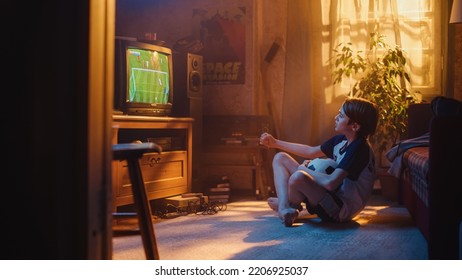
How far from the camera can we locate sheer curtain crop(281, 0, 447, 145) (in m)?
3.99

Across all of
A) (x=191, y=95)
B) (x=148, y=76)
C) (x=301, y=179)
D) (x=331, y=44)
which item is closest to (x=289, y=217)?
(x=301, y=179)

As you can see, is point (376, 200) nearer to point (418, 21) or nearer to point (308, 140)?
point (308, 140)

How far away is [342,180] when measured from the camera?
2607 mm

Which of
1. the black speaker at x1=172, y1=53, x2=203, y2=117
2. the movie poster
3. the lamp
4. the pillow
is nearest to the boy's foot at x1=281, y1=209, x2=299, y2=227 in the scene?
the pillow

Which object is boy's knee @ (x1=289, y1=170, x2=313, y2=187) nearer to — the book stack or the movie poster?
the book stack

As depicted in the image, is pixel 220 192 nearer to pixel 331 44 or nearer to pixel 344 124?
pixel 344 124

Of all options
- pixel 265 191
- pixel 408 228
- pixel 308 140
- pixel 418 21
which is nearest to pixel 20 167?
pixel 408 228

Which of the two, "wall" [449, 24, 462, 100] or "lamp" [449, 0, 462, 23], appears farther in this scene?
"wall" [449, 24, 462, 100]

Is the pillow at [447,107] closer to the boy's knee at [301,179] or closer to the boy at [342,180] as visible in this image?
the boy at [342,180]

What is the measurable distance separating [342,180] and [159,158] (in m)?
1.21

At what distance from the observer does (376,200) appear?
3750 mm

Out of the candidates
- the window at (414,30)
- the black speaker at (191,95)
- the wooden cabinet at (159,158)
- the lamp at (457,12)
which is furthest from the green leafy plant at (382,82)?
the wooden cabinet at (159,158)

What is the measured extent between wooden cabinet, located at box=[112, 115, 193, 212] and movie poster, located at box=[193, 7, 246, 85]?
897 mm

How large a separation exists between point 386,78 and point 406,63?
1.14ft
